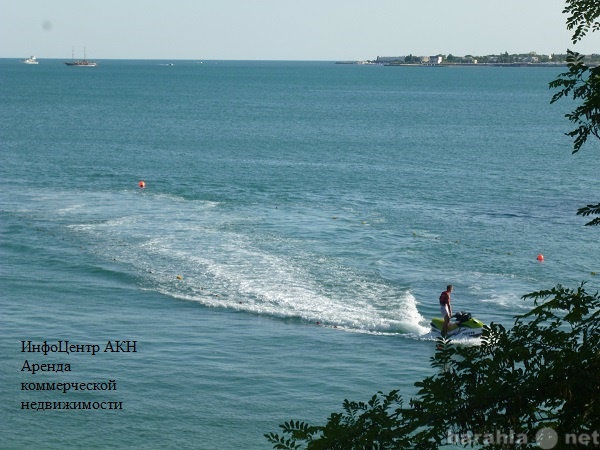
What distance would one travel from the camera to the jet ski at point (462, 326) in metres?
24.6

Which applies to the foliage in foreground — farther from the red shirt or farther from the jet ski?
the red shirt

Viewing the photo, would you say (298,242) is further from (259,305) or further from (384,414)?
(384,414)

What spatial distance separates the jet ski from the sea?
308 mm

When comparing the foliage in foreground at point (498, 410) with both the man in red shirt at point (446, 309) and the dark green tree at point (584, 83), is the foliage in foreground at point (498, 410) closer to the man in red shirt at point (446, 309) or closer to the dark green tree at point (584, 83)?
the dark green tree at point (584, 83)

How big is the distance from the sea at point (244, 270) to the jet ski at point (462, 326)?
0.31m

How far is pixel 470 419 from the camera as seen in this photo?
877cm

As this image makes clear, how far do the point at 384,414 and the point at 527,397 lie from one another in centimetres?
139

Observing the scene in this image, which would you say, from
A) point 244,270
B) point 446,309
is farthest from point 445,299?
point 244,270

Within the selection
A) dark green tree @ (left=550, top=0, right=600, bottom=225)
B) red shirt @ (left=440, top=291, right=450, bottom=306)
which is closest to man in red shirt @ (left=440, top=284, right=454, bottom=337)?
red shirt @ (left=440, top=291, right=450, bottom=306)

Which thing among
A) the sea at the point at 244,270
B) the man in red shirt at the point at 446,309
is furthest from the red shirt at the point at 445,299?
the sea at the point at 244,270

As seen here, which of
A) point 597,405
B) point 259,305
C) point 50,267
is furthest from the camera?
point 50,267

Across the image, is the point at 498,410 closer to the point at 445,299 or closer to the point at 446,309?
the point at 446,309

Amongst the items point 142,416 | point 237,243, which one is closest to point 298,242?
point 237,243

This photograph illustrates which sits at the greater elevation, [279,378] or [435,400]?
[435,400]
